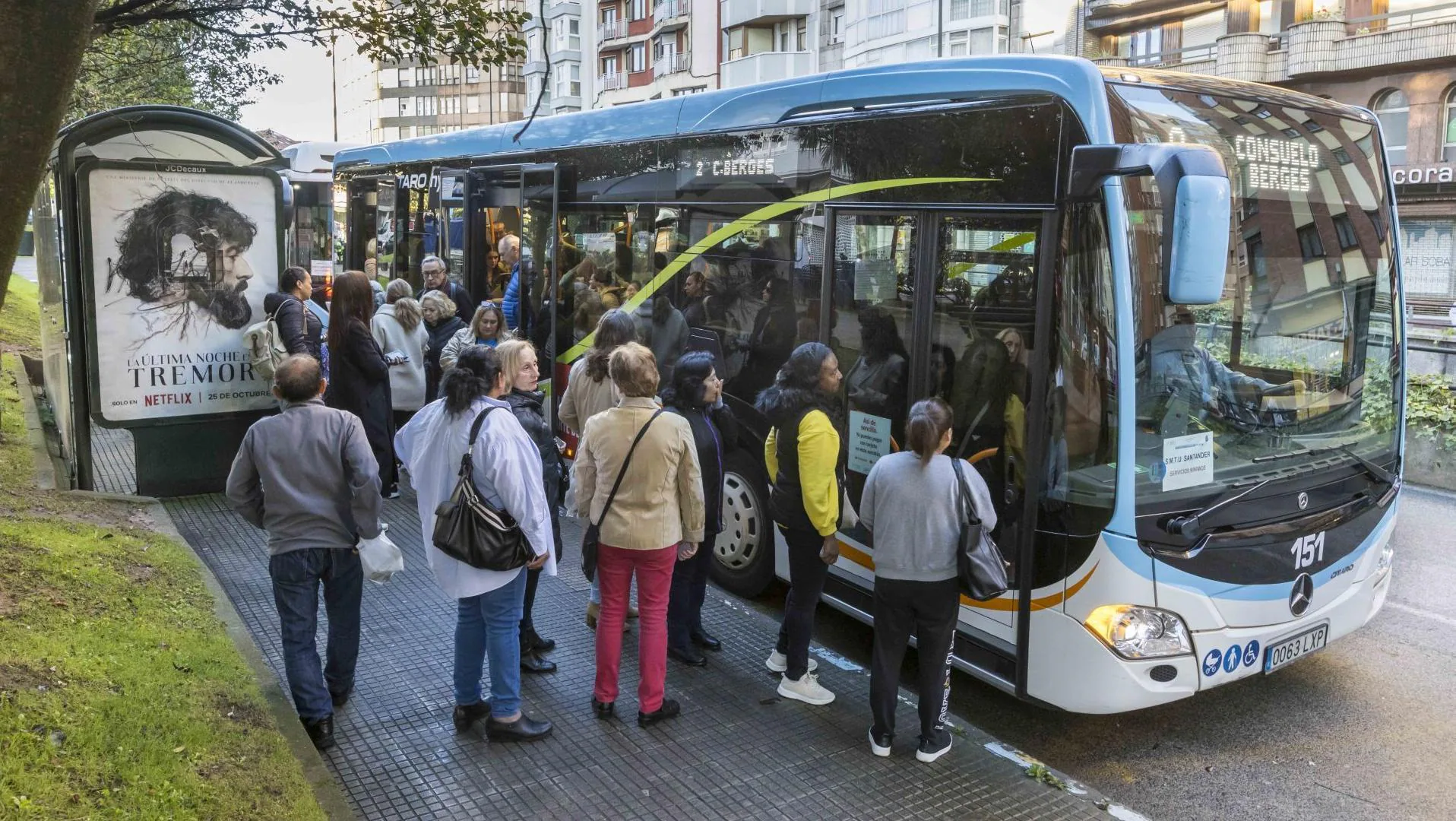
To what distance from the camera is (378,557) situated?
4777 millimetres

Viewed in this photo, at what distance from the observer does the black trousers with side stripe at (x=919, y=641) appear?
4.77 meters

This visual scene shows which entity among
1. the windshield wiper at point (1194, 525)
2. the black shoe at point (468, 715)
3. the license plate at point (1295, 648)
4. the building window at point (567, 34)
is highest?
the building window at point (567, 34)

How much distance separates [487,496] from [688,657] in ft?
5.74

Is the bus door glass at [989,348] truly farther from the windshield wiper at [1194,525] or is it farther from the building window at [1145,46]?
the building window at [1145,46]

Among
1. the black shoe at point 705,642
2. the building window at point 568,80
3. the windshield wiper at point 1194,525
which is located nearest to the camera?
the windshield wiper at point 1194,525

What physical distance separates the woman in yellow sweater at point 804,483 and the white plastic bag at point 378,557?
1.73 metres

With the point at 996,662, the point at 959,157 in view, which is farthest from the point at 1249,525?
the point at 959,157

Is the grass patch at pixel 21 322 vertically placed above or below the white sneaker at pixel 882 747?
above

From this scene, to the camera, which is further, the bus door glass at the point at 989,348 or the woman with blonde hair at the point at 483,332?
the woman with blonde hair at the point at 483,332

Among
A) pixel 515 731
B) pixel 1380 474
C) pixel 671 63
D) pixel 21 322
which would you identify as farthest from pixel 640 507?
pixel 671 63

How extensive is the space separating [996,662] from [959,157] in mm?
2380

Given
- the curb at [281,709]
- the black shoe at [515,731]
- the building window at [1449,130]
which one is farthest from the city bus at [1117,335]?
the building window at [1449,130]

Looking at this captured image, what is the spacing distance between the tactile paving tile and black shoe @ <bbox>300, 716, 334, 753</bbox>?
7 centimetres

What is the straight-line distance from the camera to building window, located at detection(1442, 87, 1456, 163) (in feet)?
94.4
